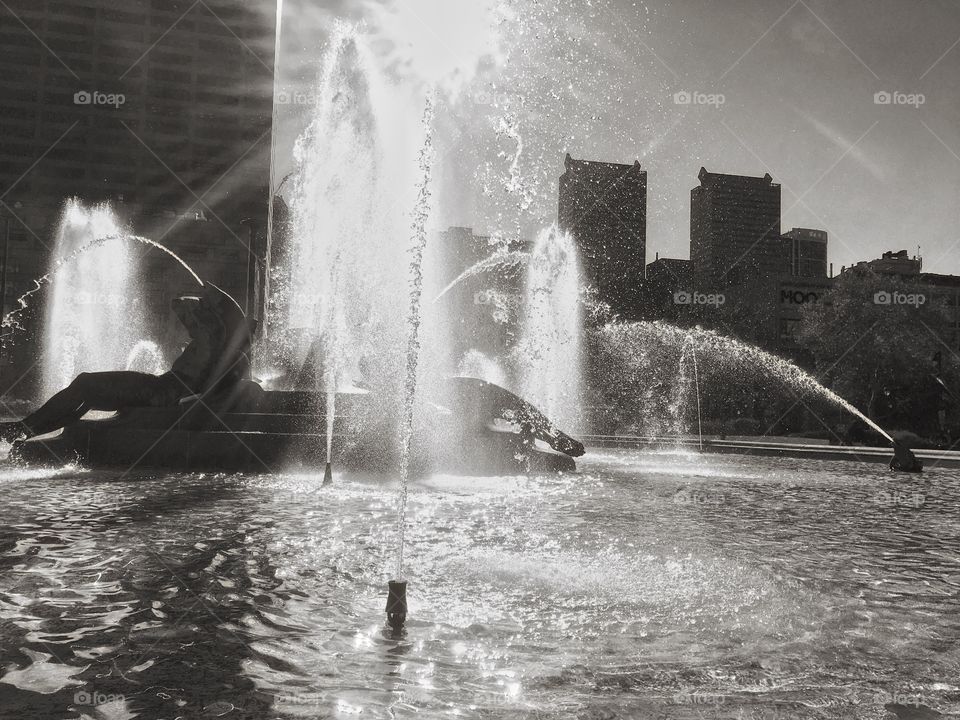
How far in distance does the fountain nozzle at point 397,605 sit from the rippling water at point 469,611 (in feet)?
0.36

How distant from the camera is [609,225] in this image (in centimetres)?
9038

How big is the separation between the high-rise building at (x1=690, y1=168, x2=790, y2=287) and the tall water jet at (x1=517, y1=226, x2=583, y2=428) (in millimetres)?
73223

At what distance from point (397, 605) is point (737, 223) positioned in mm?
140741

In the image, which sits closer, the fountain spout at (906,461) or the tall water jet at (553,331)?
the fountain spout at (906,461)

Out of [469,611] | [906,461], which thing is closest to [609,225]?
[906,461]

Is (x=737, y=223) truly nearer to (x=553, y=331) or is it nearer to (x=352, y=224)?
(x=553, y=331)

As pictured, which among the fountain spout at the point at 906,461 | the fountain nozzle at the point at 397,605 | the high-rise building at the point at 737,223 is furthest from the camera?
the high-rise building at the point at 737,223

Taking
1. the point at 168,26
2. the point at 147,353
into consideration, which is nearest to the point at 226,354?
the point at 147,353

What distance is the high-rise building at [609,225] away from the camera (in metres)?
71.5

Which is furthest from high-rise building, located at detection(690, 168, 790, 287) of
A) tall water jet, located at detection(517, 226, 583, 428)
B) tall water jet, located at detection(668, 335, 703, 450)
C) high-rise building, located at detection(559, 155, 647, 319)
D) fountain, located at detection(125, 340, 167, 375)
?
fountain, located at detection(125, 340, 167, 375)

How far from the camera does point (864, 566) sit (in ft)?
22.4

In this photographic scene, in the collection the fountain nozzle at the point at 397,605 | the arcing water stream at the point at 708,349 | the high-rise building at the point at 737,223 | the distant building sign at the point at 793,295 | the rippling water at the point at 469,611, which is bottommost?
the rippling water at the point at 469,611

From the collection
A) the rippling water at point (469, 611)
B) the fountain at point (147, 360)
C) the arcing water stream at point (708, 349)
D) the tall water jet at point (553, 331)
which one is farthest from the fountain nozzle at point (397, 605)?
the arcing water stream at point (708, 349)

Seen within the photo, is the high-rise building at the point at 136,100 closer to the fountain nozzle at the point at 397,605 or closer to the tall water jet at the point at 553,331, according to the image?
the tall water jet at the point at 553,331
